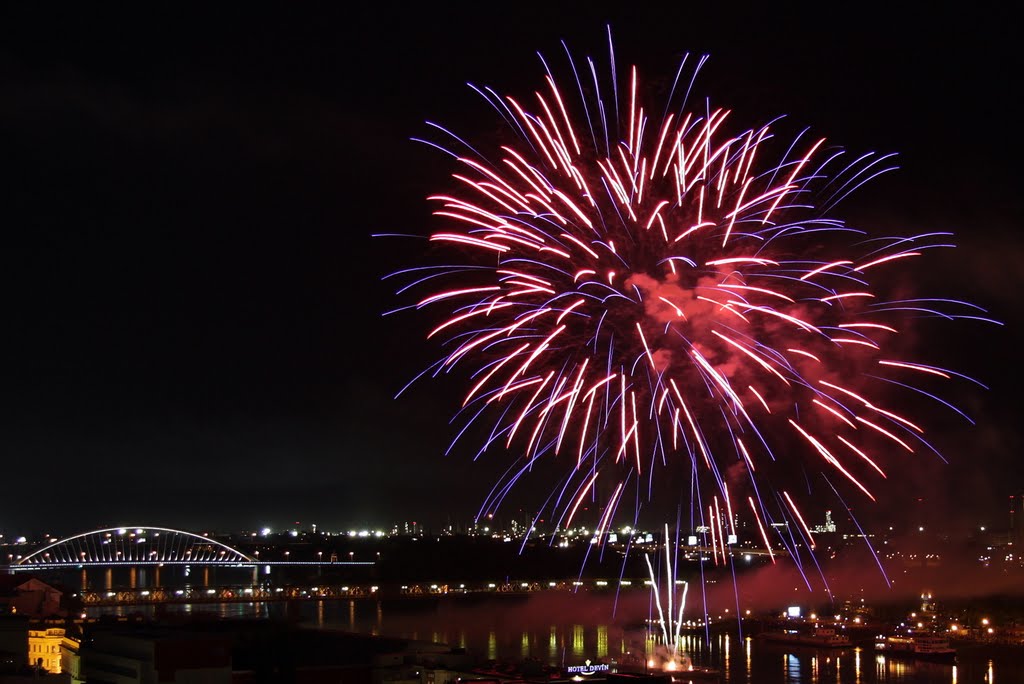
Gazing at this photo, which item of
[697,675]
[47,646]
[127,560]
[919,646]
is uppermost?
[47,646]

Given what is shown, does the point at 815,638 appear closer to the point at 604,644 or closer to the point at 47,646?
the point at 604,644

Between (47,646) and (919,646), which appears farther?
(919,646)

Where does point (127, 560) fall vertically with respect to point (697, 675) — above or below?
below

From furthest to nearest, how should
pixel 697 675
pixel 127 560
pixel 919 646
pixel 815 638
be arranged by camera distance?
pixel 127 560, pixel 815 638, pixel 919 646, pixel 697 675

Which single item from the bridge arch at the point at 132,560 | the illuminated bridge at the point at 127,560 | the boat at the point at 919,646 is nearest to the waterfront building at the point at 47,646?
the boat at the point at 919,646

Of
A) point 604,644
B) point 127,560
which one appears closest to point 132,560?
point 127,560

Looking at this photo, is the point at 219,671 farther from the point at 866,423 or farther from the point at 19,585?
the point at 19,585

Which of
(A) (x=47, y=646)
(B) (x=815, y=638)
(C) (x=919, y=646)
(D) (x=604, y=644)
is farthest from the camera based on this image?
(B) (x=815, y=638)
